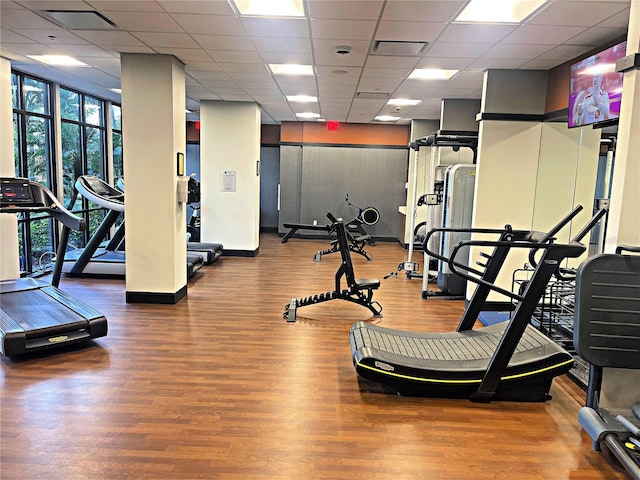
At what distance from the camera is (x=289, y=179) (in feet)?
40.2

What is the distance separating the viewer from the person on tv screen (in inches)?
154

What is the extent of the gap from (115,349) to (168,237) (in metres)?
1.72

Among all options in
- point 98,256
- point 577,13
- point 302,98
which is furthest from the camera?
point 302,98

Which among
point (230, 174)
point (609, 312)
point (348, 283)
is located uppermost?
point (230, 174)

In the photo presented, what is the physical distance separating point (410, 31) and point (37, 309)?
435cm

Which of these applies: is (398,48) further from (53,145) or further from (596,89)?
(53,145)

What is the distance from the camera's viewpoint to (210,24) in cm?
410

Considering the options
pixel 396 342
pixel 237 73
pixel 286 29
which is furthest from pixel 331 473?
pixel 237 73

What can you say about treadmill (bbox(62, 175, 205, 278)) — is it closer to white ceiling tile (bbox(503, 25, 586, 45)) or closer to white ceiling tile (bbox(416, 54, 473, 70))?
white ceiling tile (bbox(416, 54, 473, 70))

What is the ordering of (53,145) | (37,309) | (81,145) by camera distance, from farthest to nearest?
1. (81,145)
2. (53,145)
3. (37,309)

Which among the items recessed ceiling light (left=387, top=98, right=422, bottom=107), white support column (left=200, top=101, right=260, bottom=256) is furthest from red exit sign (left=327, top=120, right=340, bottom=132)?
recessed ceiling light (left=387, top=98, right=422, bottom=107)

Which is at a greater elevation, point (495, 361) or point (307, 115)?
point (307, 115)

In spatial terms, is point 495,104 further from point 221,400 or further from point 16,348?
point 16,348

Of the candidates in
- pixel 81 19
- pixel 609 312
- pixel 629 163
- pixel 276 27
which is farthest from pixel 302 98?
pixel 609 312
